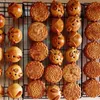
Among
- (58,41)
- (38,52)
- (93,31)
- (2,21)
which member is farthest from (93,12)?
(2,21)

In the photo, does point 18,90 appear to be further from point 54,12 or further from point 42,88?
point 54,12

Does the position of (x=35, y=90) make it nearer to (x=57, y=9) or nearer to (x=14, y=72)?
(x=14, y=72)

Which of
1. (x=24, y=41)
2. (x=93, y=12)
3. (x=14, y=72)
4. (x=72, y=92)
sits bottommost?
(x=72, y=92)

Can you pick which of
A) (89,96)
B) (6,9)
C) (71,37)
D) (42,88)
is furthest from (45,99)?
(6,9)

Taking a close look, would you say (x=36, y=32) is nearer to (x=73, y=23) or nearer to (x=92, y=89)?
(x=73, y=23)

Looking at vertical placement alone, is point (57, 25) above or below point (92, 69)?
above

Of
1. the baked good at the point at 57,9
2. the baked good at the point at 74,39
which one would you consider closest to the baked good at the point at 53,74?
the baked good at the point at 74,39
